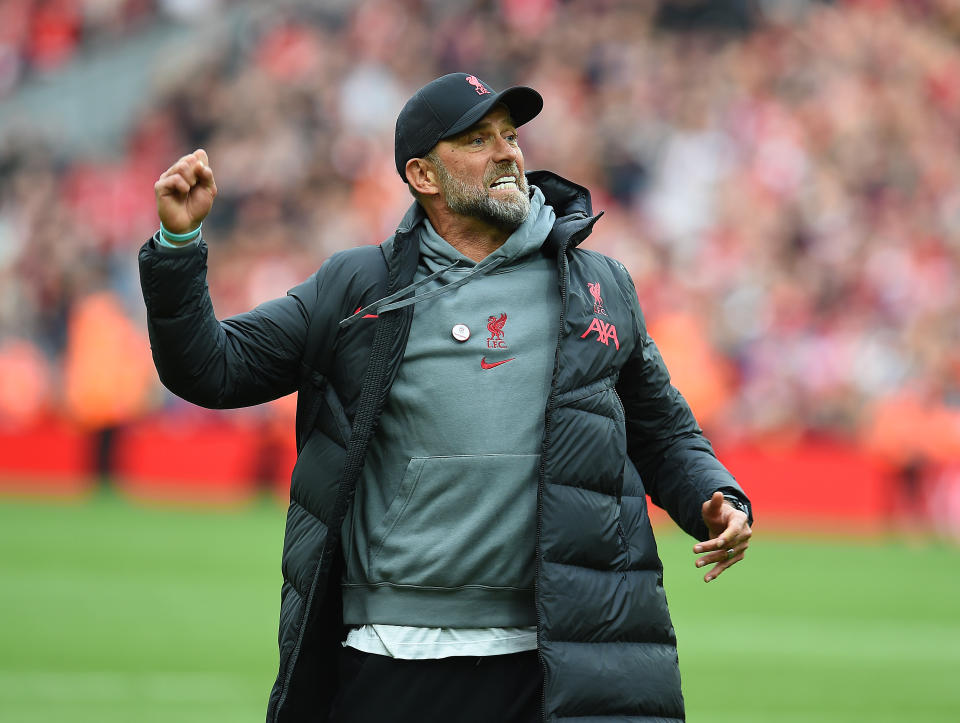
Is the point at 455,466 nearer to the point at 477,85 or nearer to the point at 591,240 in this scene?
the point at 477,85

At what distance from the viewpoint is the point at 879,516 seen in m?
14.5

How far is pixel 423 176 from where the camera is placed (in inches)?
139

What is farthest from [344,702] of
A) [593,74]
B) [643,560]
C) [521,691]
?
[593,74]

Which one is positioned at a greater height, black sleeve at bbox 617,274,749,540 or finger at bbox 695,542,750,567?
black sleeve at bbox 617,274,749,540

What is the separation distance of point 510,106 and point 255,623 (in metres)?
6.49

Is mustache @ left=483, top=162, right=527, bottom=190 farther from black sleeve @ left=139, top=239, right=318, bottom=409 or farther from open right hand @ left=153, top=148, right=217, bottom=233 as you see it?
open right hand @ left=153, top=148, right=217, bottom=233

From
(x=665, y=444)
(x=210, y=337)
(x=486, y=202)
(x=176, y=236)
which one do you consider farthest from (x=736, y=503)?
(x=176, y=236)

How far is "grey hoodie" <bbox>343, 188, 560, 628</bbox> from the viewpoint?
3.20 m

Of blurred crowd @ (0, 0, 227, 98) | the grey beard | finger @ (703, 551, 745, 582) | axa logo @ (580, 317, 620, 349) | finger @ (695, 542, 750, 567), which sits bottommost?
finger @ (703, 551, 745, 582)

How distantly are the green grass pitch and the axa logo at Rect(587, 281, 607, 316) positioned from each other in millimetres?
4064

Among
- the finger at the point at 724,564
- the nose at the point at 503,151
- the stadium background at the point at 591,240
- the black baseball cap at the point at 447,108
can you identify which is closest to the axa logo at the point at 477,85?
the black baseball cap at the point at 447,108

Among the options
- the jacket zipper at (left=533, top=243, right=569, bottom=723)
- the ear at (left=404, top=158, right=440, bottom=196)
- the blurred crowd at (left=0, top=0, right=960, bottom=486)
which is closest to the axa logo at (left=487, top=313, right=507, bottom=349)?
the jacket zipper at (left=533, top=243, right=569, bottom=723)

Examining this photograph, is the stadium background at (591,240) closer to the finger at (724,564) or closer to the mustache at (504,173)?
the finger at (724,564)

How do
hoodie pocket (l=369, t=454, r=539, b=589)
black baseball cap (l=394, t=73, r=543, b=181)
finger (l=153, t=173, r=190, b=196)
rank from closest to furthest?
finger (l=153, t=173, r=190, b=196) < hoodie pocket (l=369, t=454, r=539, b=589) < black baseball cap (l=394, t=73, r=543, b=181)
